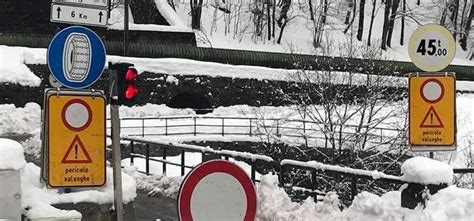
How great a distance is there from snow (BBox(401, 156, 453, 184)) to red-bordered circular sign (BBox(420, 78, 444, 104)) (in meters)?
0.78

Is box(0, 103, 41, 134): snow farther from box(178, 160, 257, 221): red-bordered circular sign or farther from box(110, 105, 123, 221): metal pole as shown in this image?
box(178, 160, 257, 221): red-bordered circular sign

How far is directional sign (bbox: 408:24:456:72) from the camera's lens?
8.62 m

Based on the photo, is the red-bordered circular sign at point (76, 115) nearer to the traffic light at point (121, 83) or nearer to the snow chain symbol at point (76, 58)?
the snow chain symbol at point (76, 58)

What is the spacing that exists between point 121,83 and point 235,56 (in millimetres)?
25724

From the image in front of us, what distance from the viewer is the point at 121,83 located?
24.8 feet

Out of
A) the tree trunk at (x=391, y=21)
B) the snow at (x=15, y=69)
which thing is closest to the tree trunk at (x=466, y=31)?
the tree trunk at (x=391, y=21)

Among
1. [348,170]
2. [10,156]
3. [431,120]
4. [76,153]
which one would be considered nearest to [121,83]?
[76,153]

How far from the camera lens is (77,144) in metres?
7.01

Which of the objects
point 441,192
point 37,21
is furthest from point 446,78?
point 37,21

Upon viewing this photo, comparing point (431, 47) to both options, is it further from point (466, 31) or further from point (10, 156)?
point (466, 31)

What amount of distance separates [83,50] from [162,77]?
22970 millimetres

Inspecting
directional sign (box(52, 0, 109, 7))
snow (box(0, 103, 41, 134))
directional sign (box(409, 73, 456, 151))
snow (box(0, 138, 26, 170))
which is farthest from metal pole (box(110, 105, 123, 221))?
snow (box(0, 103, 41, 134))

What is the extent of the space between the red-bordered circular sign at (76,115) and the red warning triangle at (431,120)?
4.16 m

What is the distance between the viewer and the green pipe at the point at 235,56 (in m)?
29.1
